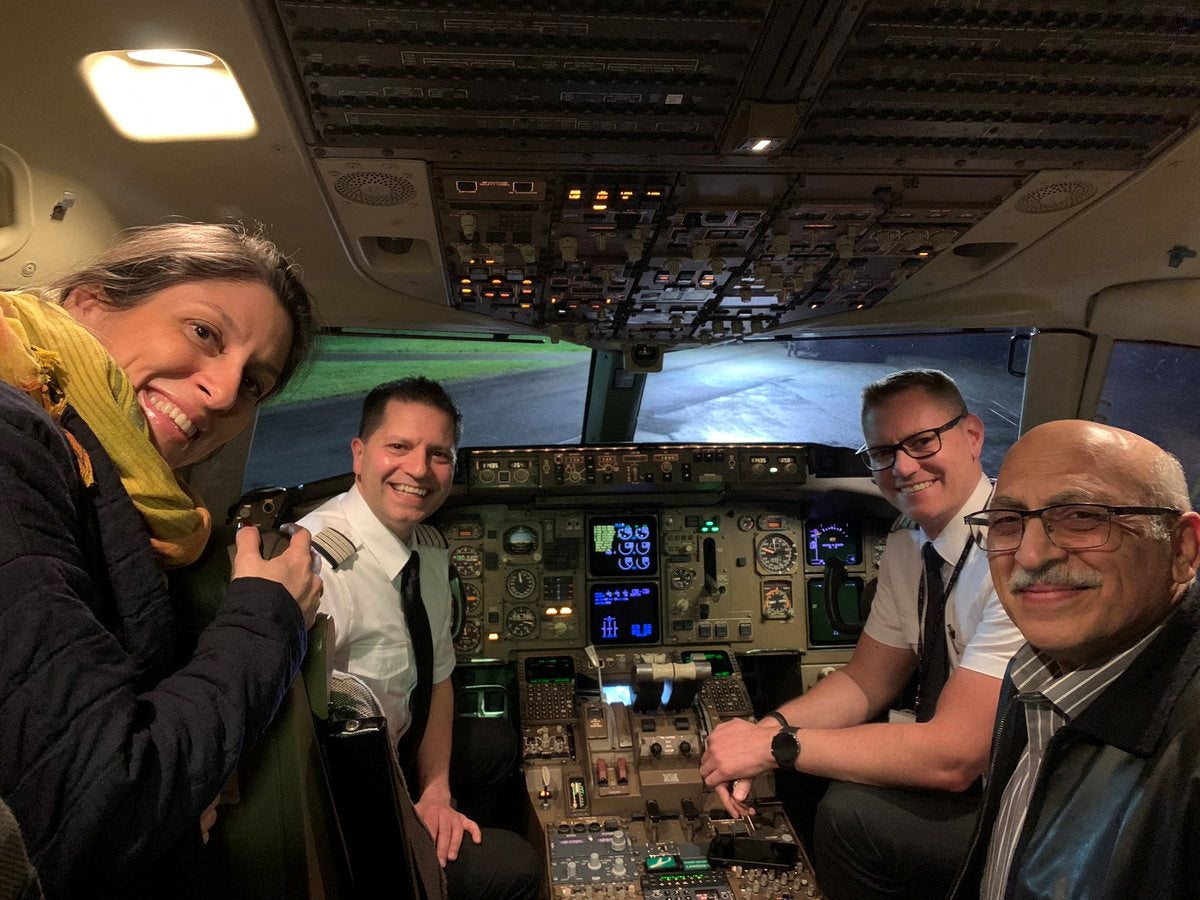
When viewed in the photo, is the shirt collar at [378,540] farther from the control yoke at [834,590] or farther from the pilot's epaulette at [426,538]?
the control yoke at [834,590]

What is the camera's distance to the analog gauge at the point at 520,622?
11.9 ft

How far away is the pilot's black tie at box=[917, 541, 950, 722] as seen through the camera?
7.53 ft

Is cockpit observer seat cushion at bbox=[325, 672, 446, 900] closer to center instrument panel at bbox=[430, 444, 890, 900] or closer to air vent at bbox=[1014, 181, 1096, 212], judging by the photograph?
center instrument panel at bbox=[430, 444, 890, 900]

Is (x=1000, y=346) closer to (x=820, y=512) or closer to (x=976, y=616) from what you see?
(x=820, y=512)

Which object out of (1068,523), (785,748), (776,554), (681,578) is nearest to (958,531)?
(785,748)

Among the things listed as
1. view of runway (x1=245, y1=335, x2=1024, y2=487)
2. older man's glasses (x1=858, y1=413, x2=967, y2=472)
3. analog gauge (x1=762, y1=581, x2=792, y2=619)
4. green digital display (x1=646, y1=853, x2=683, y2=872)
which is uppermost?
view of runway (x1=245, y1=335, x2=1024, y2=487)

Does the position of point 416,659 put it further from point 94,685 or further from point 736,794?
point 94,685

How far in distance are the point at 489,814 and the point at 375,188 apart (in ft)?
8.00

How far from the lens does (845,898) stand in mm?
2143

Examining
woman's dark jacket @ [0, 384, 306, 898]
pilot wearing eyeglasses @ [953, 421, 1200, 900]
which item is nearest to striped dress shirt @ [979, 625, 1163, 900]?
pilot wearing eyeglasses @ [953, 421, 1200, 900]

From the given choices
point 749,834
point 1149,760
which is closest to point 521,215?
point 1149,760

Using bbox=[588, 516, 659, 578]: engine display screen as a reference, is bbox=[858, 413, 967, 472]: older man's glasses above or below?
above

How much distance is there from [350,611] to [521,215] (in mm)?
1262

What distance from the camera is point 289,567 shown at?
3.72ft
